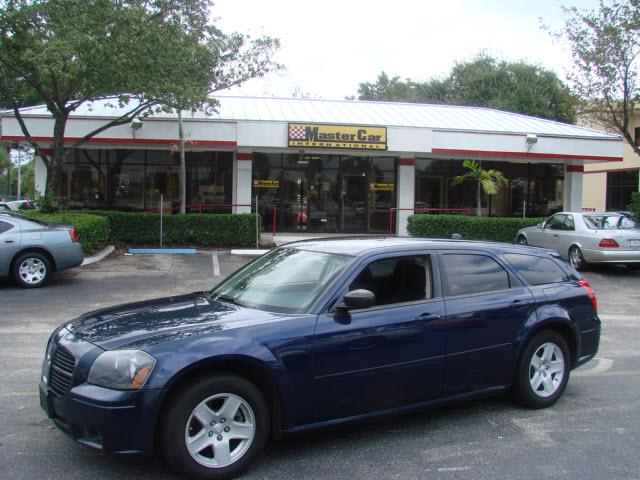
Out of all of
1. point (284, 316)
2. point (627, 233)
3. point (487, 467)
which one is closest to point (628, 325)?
point (627, 233)

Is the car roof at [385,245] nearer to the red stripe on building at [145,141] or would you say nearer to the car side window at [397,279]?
the car side window at [397,279]

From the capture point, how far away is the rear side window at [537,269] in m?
5.25

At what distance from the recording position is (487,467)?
396cm

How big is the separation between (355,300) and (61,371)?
6.50 feet

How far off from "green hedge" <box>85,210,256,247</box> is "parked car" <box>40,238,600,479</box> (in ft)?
38.7

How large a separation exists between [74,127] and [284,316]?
52.4ft

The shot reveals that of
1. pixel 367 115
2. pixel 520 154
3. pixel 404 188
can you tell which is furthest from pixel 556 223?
A: pixel 367 115

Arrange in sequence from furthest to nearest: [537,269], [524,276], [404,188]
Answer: [404,188] → [537,269] → [524,276]

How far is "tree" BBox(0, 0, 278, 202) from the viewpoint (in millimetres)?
12836

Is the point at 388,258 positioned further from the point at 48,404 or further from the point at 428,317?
the point at 48,404

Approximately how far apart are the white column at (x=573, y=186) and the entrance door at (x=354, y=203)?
7.96 meters

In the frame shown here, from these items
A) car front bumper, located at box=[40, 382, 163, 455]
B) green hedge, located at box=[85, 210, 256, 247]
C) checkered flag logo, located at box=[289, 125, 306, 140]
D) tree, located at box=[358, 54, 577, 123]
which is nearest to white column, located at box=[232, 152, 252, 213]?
checkered flag logo, located at box=[289, 125, 306, 140]

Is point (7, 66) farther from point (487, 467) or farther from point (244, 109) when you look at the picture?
point (487, 467)

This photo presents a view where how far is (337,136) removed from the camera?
18.6 meters
